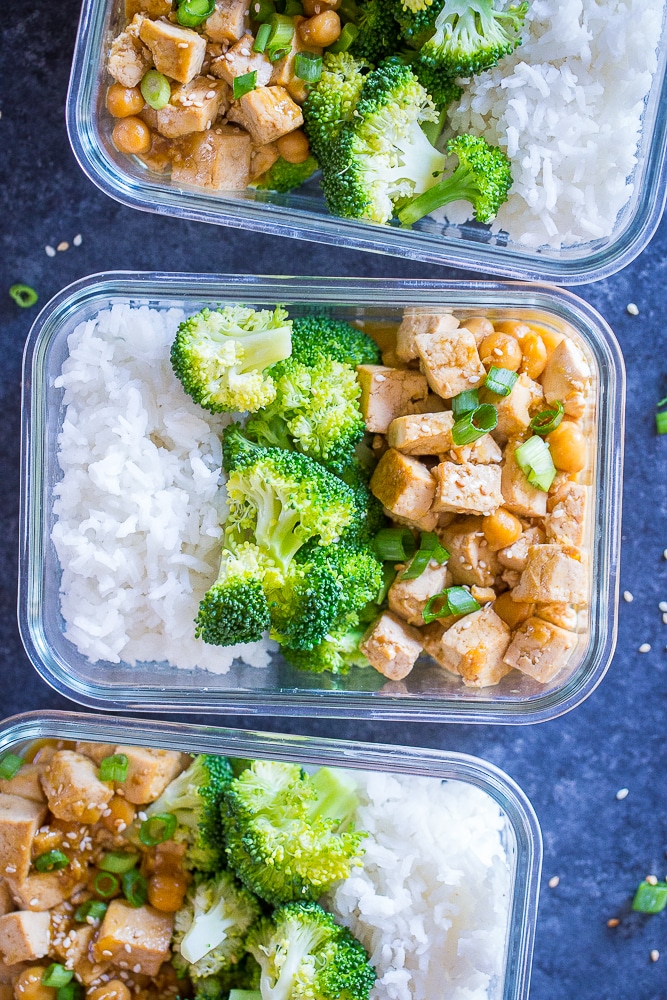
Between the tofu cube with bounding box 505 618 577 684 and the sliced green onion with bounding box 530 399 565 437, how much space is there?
0.56 m

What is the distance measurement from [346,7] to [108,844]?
2733 mm

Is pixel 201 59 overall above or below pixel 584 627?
above

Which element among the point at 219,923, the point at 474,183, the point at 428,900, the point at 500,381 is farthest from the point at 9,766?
the point at 474,183

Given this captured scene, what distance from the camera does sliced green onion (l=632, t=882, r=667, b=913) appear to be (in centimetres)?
296

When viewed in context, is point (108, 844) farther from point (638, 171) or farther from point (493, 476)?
point (638, 171)

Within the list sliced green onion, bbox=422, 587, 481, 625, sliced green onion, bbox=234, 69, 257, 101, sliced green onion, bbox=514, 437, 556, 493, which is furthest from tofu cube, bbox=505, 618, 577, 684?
sliced green onion, bbox=234, 69, 257, 101

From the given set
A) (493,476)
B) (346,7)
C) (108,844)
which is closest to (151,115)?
(346,7)

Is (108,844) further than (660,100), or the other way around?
(108,844)

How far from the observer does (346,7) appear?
2.46 m

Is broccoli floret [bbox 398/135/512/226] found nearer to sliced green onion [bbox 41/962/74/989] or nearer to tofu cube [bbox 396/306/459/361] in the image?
A: tofu cube [bbox 396/306/459/361]

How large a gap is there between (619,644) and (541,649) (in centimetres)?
64

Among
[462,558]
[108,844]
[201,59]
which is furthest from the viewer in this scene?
[108,844]

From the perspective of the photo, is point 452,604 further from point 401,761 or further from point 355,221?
point 355,221

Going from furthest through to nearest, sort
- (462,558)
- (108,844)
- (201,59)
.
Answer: (108,844) → (462,558) → (201,59)
